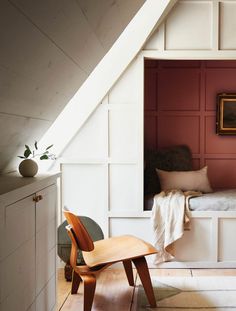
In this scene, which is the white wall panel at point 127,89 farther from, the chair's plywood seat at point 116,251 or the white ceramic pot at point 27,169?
the white ceramic pot at point 27,169

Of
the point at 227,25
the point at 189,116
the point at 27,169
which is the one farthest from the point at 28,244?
the point at 189,116

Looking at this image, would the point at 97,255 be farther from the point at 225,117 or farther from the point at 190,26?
the point at 225,117

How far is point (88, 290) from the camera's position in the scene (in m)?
2.77

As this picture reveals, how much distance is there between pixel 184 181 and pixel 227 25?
153 centimetres

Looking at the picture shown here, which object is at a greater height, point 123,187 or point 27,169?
point 27,169

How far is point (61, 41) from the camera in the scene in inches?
80.7

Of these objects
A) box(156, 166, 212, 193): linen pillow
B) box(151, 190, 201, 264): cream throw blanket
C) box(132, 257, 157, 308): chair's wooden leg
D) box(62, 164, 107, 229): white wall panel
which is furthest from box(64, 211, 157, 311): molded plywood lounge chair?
box(156, 166, 212, 193): linen pillow

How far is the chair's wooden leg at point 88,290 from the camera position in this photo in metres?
2.75

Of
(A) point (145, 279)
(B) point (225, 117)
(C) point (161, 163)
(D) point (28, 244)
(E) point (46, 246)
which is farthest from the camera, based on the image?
(B) point (225, 117)

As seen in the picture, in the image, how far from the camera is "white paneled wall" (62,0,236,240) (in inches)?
146

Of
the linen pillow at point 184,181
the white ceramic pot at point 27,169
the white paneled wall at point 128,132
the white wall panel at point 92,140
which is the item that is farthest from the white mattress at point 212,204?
the white ceramic pot at point 27,169

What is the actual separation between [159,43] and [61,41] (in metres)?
1.87

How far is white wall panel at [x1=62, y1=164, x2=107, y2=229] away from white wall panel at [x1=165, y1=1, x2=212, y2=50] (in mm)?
1374

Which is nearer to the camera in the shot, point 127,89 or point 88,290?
point 88,290
